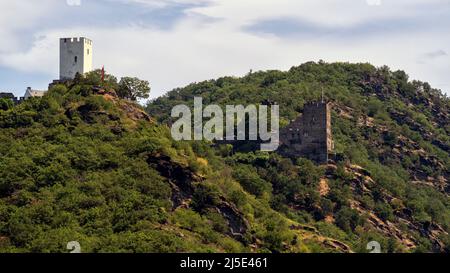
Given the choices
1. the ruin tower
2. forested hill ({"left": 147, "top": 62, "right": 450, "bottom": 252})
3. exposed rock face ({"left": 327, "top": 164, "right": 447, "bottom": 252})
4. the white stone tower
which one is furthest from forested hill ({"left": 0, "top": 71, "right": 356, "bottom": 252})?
the ruin tower

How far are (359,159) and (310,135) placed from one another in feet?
49.5

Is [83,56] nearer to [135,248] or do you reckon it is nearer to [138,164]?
[138,164]

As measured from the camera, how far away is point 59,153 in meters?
82.5

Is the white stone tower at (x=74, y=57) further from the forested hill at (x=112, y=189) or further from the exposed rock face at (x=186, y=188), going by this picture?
the exposed rock face at (x=186, y=188)

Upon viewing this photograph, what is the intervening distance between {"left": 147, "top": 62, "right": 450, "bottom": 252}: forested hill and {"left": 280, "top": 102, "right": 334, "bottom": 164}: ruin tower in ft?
4.43

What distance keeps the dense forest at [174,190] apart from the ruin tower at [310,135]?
1.32 meters

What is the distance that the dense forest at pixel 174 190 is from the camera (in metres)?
74.4

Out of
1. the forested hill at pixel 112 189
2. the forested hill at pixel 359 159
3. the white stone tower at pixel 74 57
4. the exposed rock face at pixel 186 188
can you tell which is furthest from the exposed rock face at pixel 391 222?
the white stone tower at pixel 74 57

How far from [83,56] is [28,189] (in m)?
19.1

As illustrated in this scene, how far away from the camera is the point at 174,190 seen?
3273 inches

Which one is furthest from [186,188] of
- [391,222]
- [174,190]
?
[391,222]

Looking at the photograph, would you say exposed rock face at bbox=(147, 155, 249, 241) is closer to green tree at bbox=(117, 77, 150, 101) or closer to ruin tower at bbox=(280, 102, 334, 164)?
green tree at bbox=(117, 77, 150, 101)

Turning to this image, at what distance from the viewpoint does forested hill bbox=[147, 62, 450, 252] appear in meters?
108
